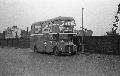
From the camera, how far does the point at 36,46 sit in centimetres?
2614

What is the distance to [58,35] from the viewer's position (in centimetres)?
2133

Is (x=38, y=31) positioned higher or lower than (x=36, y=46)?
higher

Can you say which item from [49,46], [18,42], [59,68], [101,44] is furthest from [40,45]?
[18,42]

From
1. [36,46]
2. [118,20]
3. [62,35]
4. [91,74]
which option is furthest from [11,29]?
[91,74]

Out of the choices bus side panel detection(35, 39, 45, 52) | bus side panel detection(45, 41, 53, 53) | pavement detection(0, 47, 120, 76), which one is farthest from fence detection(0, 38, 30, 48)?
pavement detection(0, 47, 120, 76)

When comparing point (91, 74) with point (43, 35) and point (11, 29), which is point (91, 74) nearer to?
point (43, 35)

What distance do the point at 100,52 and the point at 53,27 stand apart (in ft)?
21.1

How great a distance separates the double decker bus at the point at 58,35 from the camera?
21.1 meters

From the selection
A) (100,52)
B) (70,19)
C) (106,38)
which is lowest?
(100,52)

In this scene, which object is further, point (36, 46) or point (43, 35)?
point (36, 46)

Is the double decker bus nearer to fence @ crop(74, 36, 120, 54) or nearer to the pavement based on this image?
fence @ crop(74, 36, 120, 54)

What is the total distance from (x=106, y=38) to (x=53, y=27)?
243 inches

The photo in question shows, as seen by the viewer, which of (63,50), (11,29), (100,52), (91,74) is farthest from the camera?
(11,29)

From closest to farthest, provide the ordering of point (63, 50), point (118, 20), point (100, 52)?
point (63, 50) < point (100, 52) < point (118, 20)
